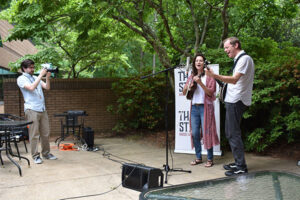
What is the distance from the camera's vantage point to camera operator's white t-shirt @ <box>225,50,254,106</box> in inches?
163

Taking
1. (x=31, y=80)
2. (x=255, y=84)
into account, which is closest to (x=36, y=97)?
(x=31, y=80)

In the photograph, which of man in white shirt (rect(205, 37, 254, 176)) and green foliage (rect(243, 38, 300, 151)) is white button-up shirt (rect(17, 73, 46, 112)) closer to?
man in white shirt (rect(205, 37, 254, 176))

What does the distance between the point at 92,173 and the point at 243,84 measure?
2.72 m

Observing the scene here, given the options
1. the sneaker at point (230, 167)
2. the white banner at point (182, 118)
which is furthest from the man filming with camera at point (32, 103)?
the sneaker at point (230, 167)

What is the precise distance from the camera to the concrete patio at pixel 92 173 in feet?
12.4

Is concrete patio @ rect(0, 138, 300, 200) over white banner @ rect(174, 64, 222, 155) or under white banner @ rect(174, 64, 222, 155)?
under

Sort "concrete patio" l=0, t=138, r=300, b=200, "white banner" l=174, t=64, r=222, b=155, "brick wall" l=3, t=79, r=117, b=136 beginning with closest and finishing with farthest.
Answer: "concrete patio" l=0, t=138, r=300, b=200
"white banner" l=174, t=64, r=222, b=155
"brick wall" l=3, t=79, r=117, b=136

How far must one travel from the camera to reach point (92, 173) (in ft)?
15.6

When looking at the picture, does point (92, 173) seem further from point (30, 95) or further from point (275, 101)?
point (275, 101)

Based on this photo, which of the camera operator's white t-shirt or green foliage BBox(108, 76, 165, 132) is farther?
green foliage BBox(108, 76, 165, 132)

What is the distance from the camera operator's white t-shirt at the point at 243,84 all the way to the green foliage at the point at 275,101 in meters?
1.17

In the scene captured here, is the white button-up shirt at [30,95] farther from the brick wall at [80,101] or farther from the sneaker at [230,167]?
the brick wall at [80,101]

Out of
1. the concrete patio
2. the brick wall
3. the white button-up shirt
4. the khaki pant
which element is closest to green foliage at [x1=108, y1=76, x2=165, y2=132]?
the brick wall

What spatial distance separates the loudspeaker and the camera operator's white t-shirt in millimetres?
2481
